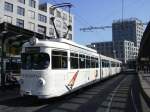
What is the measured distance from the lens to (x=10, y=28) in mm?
18891

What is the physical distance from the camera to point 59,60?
15.8m

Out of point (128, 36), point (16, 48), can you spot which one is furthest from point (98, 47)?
point (16, 48)

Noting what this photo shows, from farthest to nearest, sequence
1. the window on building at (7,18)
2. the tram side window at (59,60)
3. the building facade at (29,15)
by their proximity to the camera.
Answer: the building facade at (29,15)
the window on building at (7,18)
the tram side window at (59,60)

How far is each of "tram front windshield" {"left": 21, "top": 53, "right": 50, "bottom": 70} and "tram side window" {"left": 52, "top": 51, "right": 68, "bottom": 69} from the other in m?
0.42

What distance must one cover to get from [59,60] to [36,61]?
1.20 metres

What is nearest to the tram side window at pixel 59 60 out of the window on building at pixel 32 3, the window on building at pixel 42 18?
the window on building at pixel 32 3

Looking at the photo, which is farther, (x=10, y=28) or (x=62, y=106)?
(x=10, y=28)

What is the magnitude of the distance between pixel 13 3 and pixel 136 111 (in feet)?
227

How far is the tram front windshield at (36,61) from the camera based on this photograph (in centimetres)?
1503

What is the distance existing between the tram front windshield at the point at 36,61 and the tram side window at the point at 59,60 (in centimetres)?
42

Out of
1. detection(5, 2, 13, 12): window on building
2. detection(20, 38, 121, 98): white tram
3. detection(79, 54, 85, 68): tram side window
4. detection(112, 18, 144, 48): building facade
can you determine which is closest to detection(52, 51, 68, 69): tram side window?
detection(20, 38, 121, 98): white tram

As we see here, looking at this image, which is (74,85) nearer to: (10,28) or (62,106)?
(62,106)

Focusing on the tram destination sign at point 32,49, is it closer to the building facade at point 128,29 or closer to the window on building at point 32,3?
the building facade at point 128,29

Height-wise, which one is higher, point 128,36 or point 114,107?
point 128,36
